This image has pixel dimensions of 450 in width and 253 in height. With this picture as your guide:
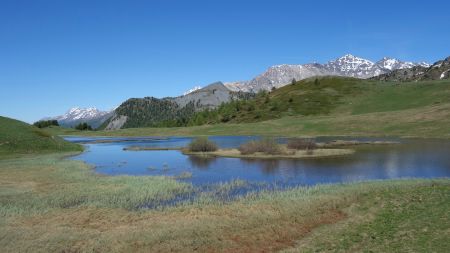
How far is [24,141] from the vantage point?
8788 cm

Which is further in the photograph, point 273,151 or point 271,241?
point 273,151

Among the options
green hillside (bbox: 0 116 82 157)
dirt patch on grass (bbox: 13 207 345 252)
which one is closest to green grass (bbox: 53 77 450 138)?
green hillside (bbox: 0 116 82 157)

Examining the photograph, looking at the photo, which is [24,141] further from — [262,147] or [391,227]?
[391,227]

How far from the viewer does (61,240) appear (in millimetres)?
22156

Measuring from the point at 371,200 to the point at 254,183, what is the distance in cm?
1482

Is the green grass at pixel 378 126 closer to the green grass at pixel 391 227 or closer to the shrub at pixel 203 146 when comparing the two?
the shrub at pixel 203 146

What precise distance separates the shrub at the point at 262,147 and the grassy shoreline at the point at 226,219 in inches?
1363

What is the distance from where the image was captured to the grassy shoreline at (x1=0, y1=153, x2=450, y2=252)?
2147cm

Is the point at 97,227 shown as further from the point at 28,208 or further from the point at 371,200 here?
the point at 371,200

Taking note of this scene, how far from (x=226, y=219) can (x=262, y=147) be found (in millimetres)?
48891

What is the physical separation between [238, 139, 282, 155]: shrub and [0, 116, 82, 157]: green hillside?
42.1 m

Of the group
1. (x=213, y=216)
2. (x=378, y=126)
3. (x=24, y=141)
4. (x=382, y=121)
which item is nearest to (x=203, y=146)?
(x=24, y=141)

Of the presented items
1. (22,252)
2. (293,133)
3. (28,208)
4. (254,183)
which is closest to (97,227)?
(22,252)

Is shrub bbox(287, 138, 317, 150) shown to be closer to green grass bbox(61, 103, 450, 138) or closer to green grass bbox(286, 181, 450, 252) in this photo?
green grass bbox(61, 103, 450, 138)
